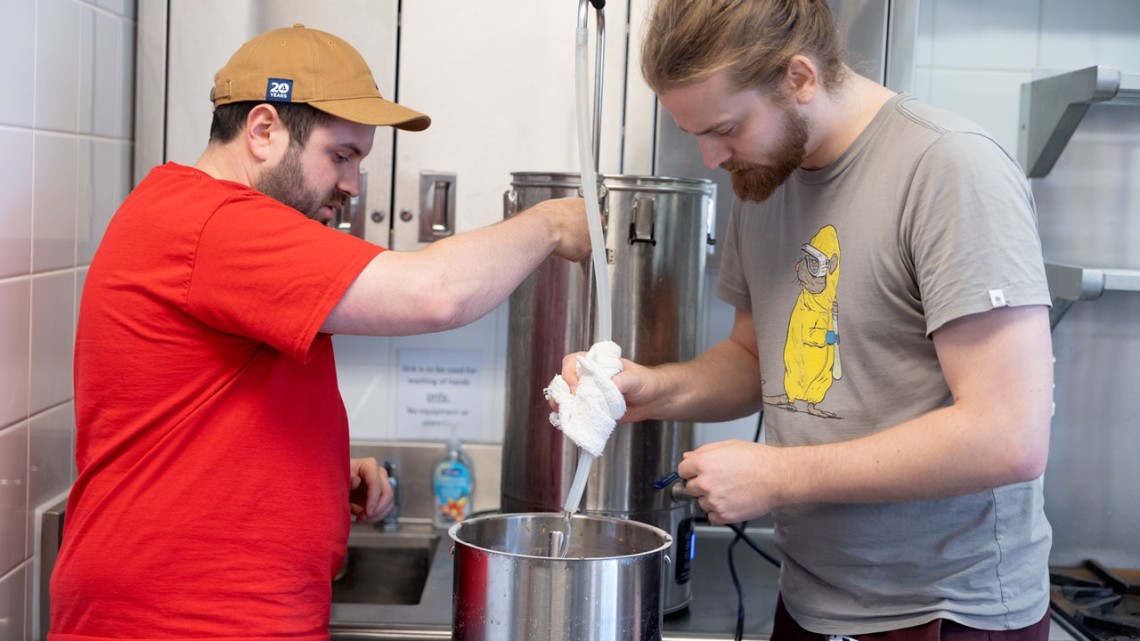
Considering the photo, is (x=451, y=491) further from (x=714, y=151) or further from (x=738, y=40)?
(x=738, y=40)

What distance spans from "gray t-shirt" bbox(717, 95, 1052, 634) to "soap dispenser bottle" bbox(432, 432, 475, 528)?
32.5 inches

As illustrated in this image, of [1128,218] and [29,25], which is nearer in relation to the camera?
[29,25]

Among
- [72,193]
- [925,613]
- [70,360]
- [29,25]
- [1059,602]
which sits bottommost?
[1059,602]

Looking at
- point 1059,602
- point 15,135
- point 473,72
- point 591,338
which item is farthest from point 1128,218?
point 15,135

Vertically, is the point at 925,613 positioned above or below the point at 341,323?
below

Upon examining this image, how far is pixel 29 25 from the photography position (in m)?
1.43

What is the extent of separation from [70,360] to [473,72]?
768mm

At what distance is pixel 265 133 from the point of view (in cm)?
125

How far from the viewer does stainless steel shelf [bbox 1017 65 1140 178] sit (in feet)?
5.08

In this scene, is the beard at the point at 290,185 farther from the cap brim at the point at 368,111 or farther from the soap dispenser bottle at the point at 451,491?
the soap dispenser bottle at the point at 451,491

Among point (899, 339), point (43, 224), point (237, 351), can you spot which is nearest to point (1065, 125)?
point (899, 339)

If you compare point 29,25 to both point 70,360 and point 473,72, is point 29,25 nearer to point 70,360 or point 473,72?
point 70,360

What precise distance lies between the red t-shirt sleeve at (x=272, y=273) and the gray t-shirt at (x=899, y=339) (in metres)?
0.48

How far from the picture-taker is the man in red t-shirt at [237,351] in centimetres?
109
